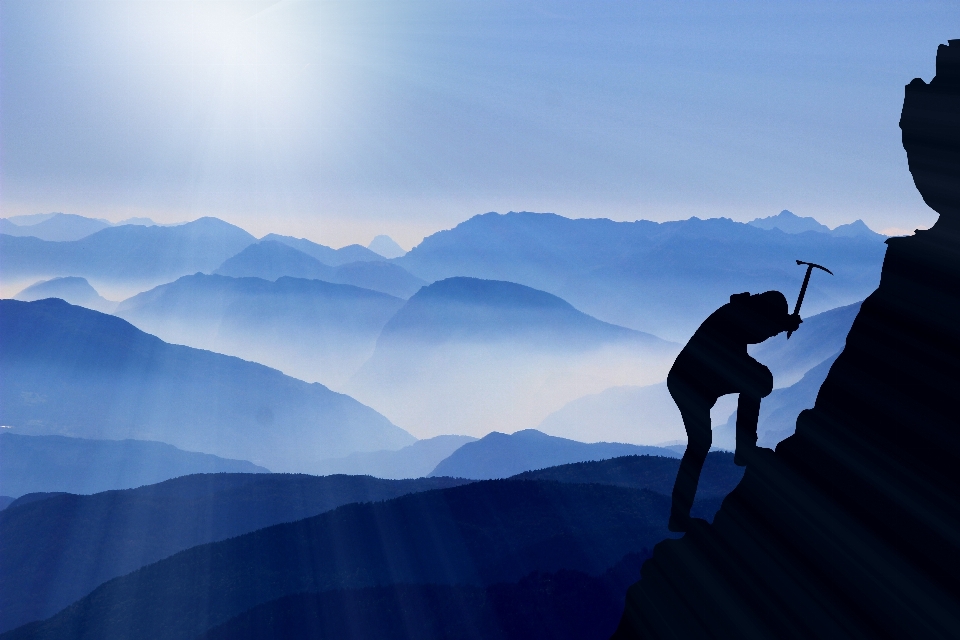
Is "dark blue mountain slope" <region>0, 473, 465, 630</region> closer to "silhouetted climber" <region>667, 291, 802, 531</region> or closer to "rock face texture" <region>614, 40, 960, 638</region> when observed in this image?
"silhouetted climber" <region>667, 291, 802, 531</region>

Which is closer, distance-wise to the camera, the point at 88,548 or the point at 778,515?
the point at 778,515

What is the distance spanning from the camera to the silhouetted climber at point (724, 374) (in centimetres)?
467

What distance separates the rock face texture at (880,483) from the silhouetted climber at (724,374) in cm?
47

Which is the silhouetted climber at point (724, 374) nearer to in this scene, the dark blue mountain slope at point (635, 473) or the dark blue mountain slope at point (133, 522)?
the dark blue mountain slope at point (635, 473)

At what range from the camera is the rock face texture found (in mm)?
3482

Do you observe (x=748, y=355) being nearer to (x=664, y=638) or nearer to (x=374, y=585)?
(x=664, y=638)

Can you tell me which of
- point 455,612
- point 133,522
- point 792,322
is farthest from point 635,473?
point 792,322

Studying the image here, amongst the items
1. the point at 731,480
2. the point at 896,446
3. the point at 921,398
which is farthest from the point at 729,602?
the point at 731,480

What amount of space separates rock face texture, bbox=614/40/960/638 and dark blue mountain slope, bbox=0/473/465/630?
419 feet

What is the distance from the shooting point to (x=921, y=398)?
12.1 ft

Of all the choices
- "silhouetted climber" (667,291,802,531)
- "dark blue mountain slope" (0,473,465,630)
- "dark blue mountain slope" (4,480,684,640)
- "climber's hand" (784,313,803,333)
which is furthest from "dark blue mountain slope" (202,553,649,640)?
"climber's hand" (784,313,803,333)

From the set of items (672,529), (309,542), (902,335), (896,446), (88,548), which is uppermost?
(902,335)

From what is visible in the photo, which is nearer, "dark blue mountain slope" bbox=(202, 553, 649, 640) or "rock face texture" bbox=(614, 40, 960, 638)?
"rock face texture" bbox=(614, 40, 960, 638)

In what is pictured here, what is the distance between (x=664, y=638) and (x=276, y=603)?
89168 mm
